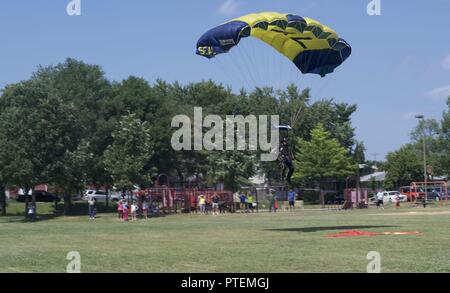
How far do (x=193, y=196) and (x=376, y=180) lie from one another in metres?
49.4

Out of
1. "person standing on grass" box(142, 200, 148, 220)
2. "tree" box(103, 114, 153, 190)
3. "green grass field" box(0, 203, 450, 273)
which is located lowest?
"green grass field" box(0, 203, 450, 273)

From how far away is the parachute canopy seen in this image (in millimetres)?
21953

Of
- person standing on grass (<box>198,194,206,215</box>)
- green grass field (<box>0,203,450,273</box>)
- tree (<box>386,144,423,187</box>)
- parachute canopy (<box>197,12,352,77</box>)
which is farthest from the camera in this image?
tree (<box>386,144,423,187</box>)

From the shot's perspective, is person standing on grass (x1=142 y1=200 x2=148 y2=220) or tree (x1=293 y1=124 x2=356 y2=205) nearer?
person standing on grass (x1=142 y1=200 x2=148 y2=220)

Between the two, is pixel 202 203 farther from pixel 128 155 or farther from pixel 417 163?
pixel 417 163

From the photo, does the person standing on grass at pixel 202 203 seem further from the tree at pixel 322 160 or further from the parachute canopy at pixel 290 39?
the parachute canopy at pixel 290 39

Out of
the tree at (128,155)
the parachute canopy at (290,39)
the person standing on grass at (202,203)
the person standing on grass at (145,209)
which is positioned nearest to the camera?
the parachute canopy at (290,39)

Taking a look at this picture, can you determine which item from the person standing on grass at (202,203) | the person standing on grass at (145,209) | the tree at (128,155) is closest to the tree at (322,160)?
the tree at (128,155)

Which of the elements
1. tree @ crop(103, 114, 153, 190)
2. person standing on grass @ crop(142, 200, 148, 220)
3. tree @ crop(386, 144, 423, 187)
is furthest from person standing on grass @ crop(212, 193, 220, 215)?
tree @ crop(386, 144, 423, 187)

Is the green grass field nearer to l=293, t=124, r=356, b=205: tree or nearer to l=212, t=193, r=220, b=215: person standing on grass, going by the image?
l=212, t=193, r=220, b=215: person standing on grass

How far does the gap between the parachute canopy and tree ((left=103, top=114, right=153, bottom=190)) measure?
25.9 metres

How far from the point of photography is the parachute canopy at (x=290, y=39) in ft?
72.0

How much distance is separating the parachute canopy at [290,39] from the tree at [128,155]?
2593cm
